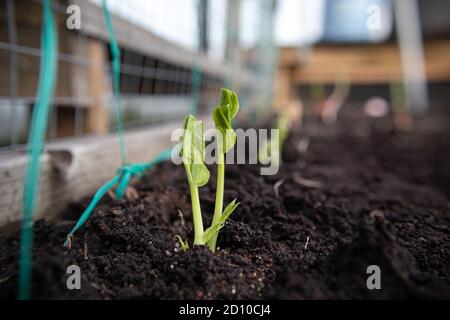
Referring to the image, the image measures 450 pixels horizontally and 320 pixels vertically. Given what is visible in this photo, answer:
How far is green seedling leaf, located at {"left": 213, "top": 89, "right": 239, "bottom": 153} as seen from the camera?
692mm

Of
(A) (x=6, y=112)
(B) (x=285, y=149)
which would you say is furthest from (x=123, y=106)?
(B) (x=285, y=149)

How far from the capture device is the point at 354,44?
21.5 feet

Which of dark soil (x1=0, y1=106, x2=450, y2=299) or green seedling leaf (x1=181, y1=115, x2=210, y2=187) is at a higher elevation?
green seedling leaf (x1=181, y1=115, x2=210, y2=187)

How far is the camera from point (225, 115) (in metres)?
0.70

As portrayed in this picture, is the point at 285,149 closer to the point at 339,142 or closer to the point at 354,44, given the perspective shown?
the point at 339,142

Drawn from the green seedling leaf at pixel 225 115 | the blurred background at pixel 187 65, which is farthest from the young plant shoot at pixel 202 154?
the blurred background at pixel 187 65

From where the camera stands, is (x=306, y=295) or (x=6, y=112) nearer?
(x=306, y=295)

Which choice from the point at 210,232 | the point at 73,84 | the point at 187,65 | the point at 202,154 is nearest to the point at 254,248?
the point at 210,232

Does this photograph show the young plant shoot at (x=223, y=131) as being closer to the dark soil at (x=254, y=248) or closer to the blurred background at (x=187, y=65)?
the dark soil at (x=254, y=248)

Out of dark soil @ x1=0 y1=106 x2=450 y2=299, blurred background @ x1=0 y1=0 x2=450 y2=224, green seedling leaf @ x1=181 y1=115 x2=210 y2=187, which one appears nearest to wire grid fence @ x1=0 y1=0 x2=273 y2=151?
blurred background @ x1=0 y1=0 x2=450 y2=224

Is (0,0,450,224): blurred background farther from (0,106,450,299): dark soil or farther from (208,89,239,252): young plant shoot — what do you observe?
(208,89,239,252): young plant shoot

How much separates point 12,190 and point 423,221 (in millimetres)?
991

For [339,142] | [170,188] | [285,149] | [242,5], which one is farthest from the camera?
[242,5]

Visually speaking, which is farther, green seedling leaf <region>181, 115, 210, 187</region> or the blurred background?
the blurred background
